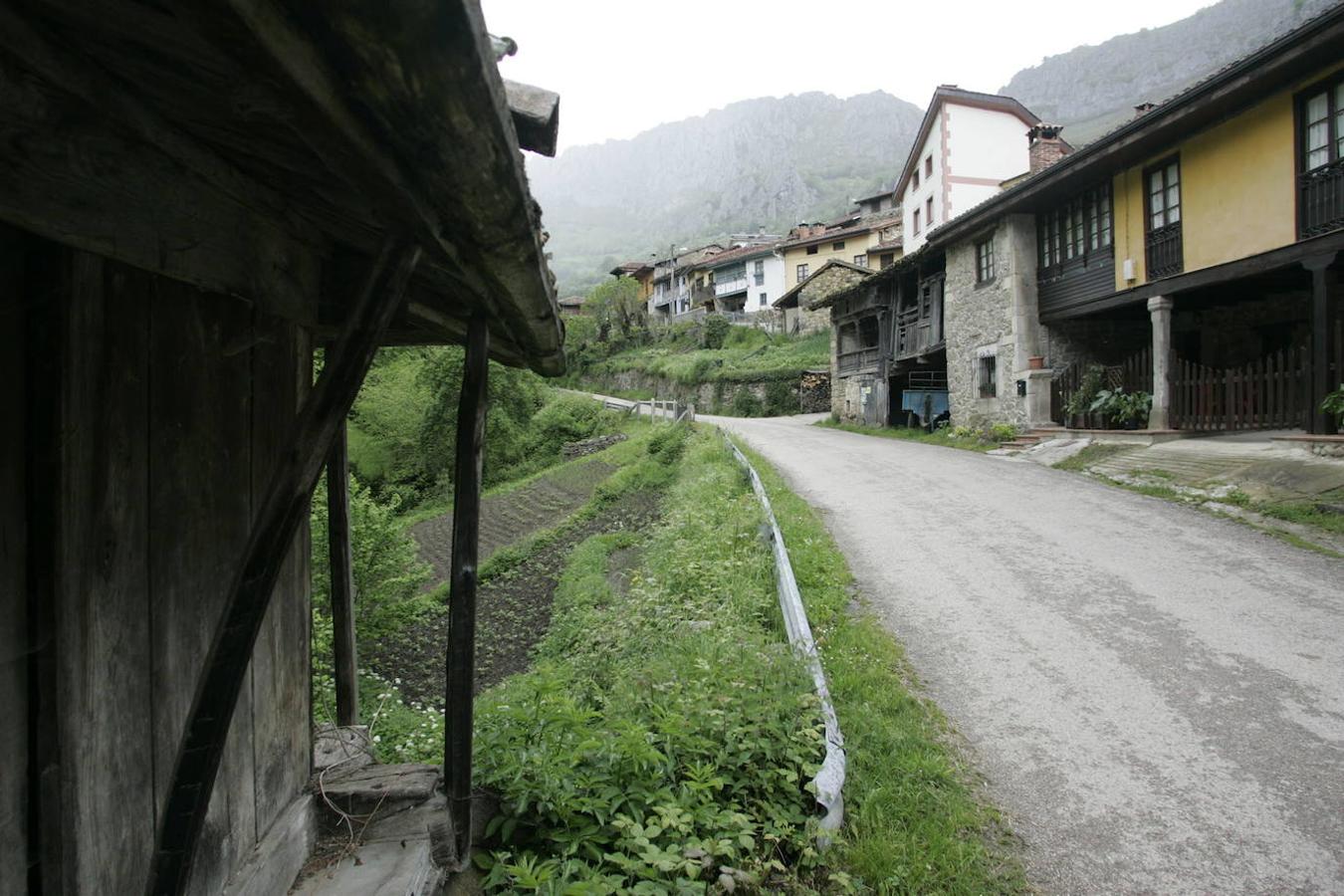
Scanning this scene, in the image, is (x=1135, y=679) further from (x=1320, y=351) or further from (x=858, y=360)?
(x=858, y=360)

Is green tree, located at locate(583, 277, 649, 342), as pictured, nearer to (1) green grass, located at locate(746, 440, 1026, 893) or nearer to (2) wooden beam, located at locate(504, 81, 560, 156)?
(1) green grass, located at locate(746, 440, 1026, 893)

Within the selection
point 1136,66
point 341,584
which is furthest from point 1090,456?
point 1136,66

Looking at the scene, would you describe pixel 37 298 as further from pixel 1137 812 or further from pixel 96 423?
pixel 1137 812

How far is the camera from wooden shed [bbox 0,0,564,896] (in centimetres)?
118

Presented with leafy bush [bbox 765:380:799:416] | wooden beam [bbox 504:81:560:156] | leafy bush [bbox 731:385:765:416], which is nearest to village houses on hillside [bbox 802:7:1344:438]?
wooden beam [bbox 504:81:560:156]

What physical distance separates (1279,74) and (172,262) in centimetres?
1393

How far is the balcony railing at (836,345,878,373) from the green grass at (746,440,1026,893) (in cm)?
2101

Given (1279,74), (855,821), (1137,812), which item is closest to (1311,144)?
(1279,74)

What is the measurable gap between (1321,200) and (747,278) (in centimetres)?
4819

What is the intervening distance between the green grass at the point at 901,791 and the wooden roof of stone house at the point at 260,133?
2746mm

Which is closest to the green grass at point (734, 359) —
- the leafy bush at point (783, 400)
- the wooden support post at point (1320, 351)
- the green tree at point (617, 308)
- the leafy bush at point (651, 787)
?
the leafy bush at point (783, 400)

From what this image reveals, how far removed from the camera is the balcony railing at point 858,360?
2550 cm

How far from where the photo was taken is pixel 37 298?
4.91 feet

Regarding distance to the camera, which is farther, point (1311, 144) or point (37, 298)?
point (1311, 144)
